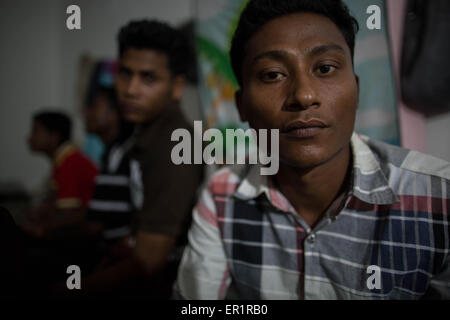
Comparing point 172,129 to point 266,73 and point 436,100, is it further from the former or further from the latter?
point 436,100

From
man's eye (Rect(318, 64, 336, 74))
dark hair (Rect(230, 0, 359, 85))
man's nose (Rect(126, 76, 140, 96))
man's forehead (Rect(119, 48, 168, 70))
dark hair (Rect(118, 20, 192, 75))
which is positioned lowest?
man's eye (Rect(318, 64, 336, 74))

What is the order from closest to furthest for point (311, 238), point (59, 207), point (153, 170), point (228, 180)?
point (311, 238), point (228, 180), point (153, 170), point (59, 207)

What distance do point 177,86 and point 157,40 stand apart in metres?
0.17

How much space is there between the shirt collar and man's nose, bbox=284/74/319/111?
18cm

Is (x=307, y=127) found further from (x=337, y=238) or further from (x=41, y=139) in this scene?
(x=41, y=139)

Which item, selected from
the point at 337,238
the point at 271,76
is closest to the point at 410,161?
the point at 337,238

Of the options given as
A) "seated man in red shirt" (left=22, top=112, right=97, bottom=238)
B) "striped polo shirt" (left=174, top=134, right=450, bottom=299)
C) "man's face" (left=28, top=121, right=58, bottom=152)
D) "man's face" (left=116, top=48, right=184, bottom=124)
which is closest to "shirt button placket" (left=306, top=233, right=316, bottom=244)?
"striped polo shirt" (left=174, top=134, right=450, bottom=299)

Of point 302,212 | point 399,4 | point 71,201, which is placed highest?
point 399,4

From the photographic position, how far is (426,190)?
50 cm

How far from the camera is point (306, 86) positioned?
481mm

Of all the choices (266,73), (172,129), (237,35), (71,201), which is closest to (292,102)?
(266,73)

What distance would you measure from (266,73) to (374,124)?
0.32 meters

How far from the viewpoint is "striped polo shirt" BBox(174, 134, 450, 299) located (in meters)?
0.51

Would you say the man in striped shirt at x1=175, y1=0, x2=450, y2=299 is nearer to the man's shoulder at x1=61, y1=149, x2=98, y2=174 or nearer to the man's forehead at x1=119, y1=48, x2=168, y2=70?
the man's forehead at x1=119, y1=48, x2=168, y2=70
